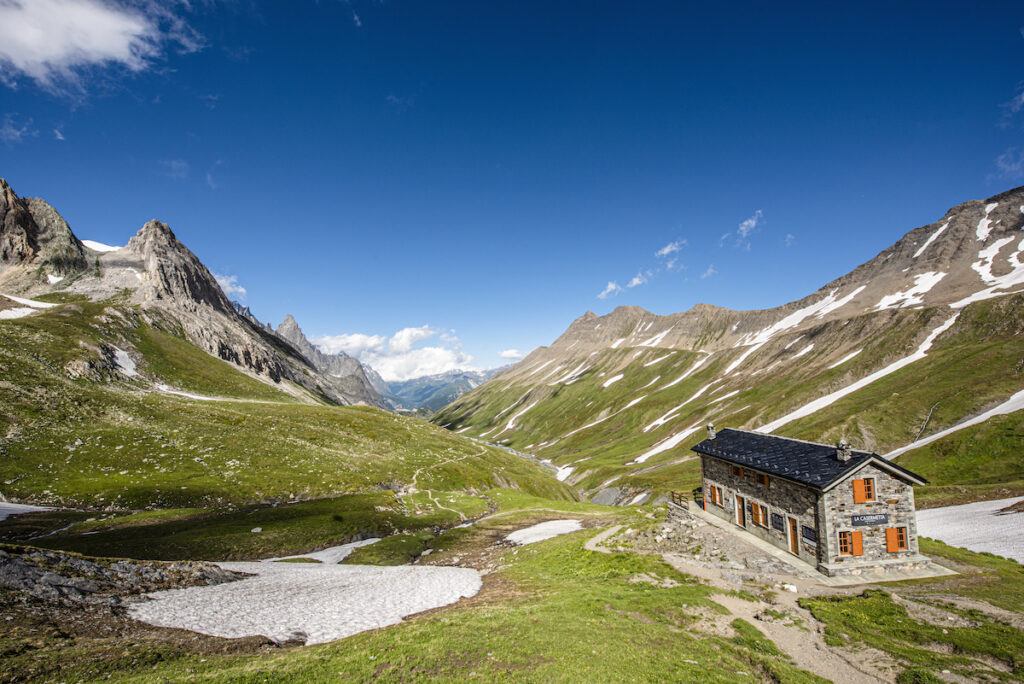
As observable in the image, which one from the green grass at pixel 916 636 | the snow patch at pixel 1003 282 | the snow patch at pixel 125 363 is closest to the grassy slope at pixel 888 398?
the snow patch at pixel 1003 282

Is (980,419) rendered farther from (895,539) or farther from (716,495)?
(895,539)

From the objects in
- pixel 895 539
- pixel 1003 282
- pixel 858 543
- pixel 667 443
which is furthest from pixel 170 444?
pixel 1003 282

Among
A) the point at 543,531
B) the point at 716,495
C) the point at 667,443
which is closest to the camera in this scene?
the point at 716,495

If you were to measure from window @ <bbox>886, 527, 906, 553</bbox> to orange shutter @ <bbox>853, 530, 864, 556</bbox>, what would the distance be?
6.95 ft

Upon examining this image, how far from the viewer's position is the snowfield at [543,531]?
165ft

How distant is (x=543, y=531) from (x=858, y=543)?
33105mm

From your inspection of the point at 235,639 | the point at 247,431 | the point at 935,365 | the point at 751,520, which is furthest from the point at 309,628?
the point at 935,365

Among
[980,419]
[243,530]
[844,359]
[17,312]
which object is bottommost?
[243,530]

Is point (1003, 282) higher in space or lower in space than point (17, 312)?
higher

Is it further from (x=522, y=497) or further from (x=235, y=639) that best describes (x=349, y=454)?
(x=235, y=639)

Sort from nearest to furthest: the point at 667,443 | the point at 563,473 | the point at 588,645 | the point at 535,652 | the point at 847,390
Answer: the point at 535,652
the point at 588,645
the point at 847,390
the point at 667,443
the point at 563,473

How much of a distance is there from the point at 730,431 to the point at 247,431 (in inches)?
3267

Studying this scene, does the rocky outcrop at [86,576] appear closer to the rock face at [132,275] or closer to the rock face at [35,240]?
the rock face at [132,275]

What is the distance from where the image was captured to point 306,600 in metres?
26.8
